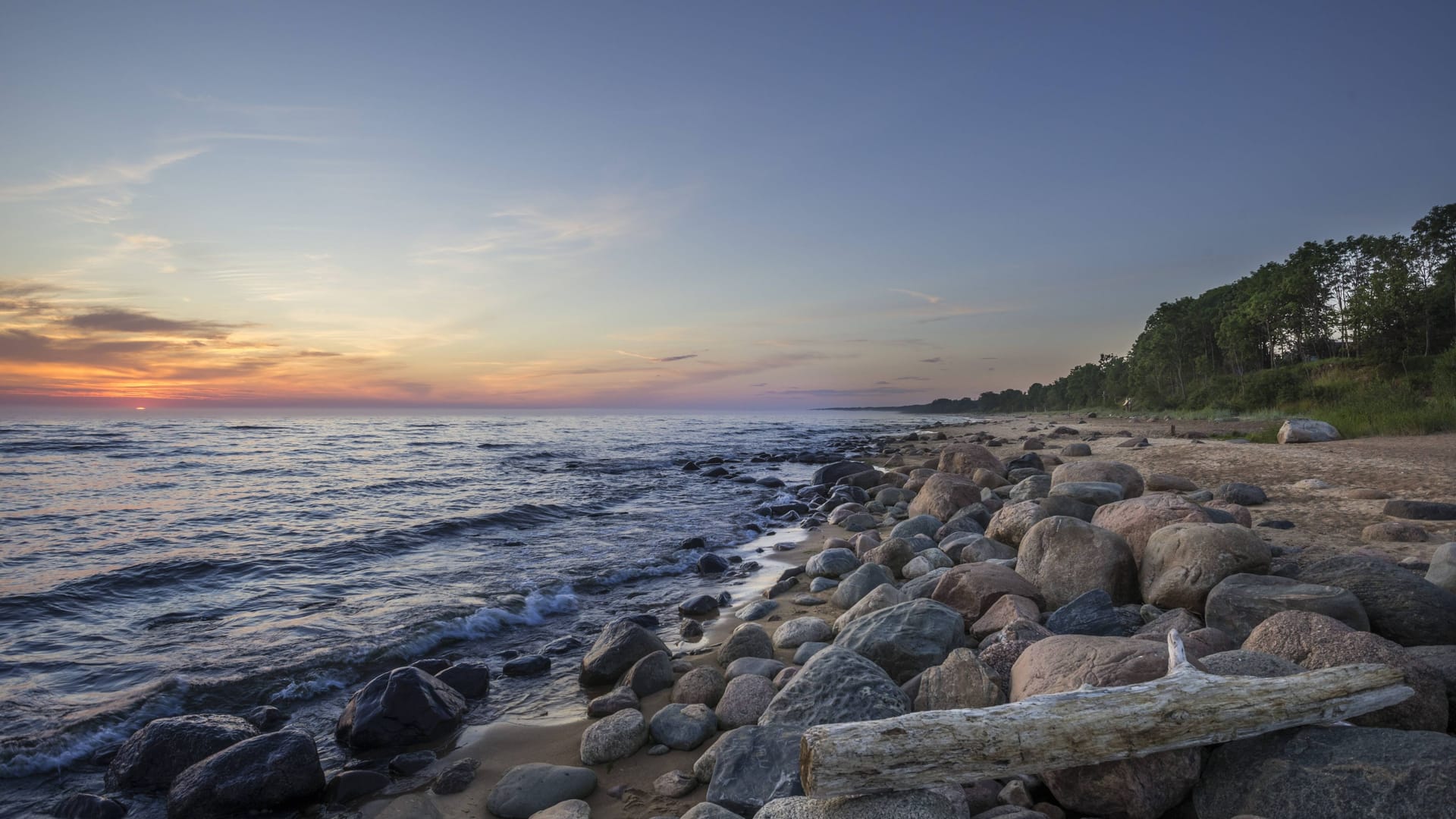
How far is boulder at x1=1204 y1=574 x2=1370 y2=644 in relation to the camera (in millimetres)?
4152

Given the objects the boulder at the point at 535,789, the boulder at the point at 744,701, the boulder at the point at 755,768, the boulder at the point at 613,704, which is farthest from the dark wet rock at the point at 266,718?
the boulder at the point at 755,768

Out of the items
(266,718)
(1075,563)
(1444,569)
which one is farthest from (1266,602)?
(266,718)

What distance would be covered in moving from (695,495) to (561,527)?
6.12 metres

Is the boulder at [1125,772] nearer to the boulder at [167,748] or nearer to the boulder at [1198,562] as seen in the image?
the boulder at [1198,562]

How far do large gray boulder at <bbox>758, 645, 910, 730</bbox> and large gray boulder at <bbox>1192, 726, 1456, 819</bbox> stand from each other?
1.69 meters

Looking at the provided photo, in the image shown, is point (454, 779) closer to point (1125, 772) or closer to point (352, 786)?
point (352, 786)

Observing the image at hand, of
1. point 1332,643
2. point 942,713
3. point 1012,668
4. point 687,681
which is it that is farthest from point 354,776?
point 1332,643

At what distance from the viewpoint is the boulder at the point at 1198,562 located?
513 centimetres

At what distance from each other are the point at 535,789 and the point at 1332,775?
4.25 metres

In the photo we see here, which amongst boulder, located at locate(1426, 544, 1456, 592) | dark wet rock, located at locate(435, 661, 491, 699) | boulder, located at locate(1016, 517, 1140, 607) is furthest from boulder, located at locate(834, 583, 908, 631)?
boulder, located at locate(1426, 544, 1456, 592)

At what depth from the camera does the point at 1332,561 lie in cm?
479

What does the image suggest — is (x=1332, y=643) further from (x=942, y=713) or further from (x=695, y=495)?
(x=695, y=495)

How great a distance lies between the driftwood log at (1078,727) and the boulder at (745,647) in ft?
11.0

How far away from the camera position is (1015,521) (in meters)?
8.30
